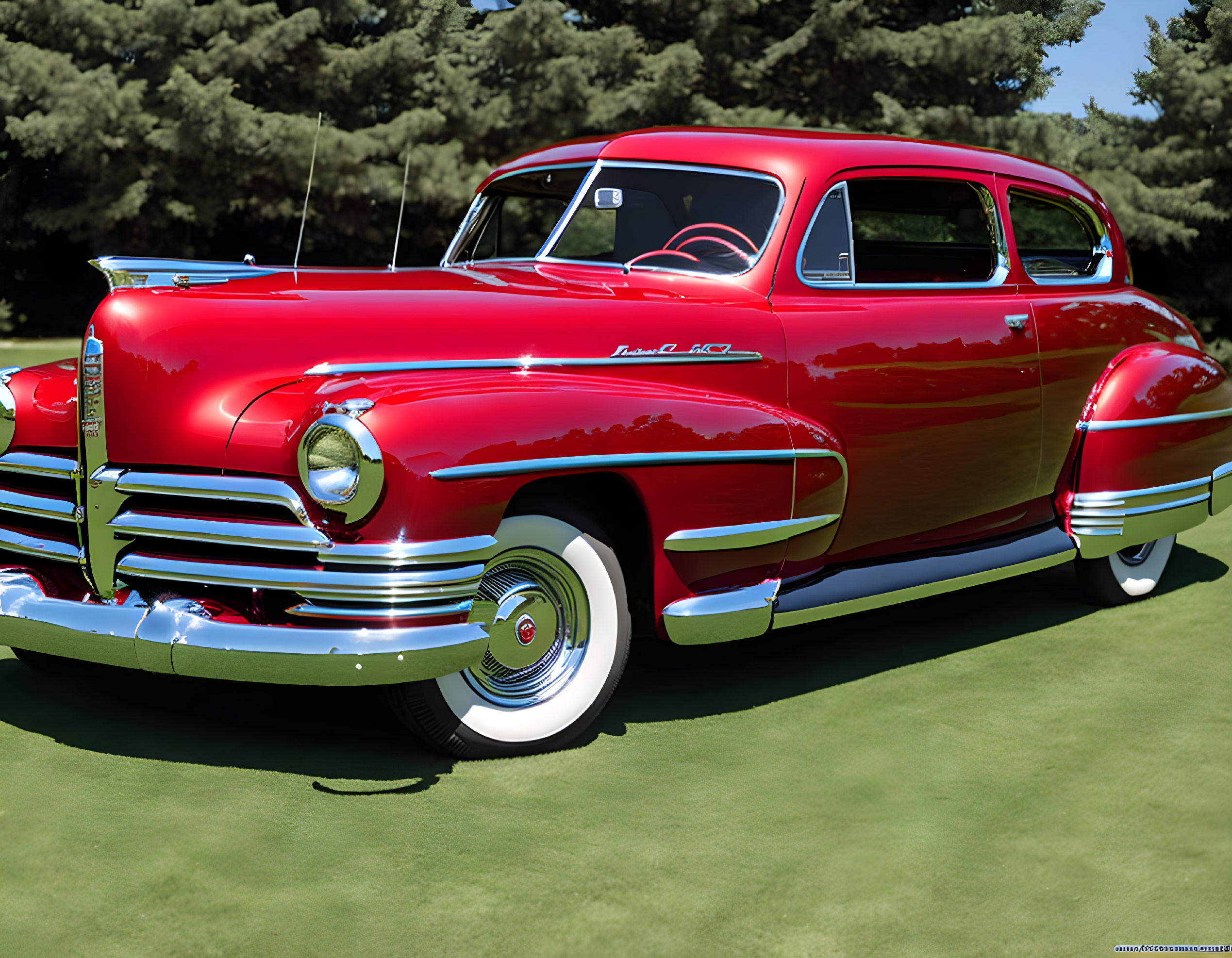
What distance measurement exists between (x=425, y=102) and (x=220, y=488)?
23437mm

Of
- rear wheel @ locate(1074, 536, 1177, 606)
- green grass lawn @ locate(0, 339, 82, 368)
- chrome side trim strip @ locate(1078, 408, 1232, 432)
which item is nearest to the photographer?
chrome side trim strip @ locate(1078, 408, 1232, 432)

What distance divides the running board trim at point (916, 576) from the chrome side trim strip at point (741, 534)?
227 mm

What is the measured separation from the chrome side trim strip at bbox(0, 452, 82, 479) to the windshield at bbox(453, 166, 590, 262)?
1823 millimetres

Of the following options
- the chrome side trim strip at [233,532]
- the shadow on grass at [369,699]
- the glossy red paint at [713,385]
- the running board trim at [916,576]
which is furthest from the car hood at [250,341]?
the running board trim at [916,576]

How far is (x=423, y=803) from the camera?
128 inches

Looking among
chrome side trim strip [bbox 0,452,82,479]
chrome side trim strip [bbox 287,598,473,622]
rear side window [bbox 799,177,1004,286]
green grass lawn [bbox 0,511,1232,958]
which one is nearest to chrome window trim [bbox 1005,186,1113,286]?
rear side window [bbox 799,177,1004,286]

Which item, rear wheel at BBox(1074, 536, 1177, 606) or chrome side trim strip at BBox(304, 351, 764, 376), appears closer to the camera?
chrome side trim strip at BBox(304, 351, 764, 376)

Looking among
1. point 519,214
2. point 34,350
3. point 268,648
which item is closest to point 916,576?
point 519,214

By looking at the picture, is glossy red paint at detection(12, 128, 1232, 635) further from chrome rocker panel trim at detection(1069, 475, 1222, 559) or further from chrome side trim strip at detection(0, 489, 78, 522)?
chrome side trim strip at detection(0, 489, 78, 522)

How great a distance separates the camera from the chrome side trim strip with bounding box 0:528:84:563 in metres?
3.60

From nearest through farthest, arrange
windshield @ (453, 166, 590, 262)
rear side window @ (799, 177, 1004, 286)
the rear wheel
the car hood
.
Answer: the car hood, rear side window @ (799, 177, 1004, 286), windshield @ (453, 166, 590, 262), the rear wheel

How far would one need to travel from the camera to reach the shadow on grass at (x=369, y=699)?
354 cm

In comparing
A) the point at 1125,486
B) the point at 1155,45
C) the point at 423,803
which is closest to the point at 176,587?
the point at 423,803

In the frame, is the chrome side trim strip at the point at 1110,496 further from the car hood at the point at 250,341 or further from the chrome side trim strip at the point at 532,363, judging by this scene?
the car hood at the point at 250,341
